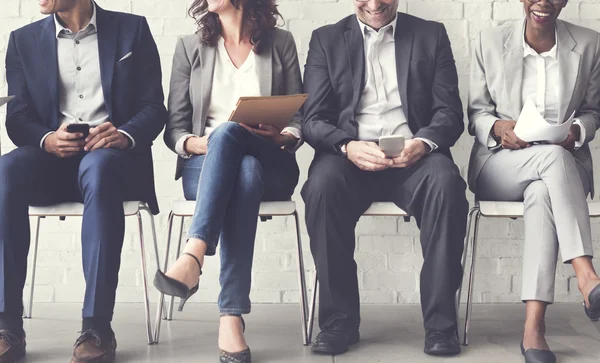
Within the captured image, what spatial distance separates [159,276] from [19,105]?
3.24 feet

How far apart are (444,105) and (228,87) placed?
0.77 meters

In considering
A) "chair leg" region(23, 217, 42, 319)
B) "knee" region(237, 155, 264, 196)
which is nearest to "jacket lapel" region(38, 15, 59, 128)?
"chair leg" region(23, 217, 42, 319)

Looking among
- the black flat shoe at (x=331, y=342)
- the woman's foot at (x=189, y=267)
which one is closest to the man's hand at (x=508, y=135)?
the black flat shoe at (x=331, y=342)

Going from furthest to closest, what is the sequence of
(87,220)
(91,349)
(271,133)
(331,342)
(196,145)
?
(196,145)
(271,133)
(331,342)
(87,220)
(91,349)

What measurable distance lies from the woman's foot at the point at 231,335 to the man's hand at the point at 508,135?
3.55 ft

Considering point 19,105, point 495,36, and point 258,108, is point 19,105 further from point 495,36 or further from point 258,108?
point 495,36

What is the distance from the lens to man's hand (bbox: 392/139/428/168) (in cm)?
284

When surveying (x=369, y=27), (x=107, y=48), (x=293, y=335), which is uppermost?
(x=369, y=27)

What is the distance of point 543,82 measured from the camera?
312 cm

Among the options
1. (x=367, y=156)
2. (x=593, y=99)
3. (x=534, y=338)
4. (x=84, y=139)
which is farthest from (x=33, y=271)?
(x=593, y=99)

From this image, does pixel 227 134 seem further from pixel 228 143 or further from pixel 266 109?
pixel 266 109

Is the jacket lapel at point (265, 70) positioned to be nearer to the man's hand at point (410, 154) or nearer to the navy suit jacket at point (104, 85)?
the navy suit jacket at point (104, 85)

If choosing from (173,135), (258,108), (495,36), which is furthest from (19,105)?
(495,36)

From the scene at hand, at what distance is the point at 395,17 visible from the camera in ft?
10.4
